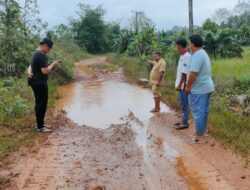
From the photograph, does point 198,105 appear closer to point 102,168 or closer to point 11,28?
point 102,168

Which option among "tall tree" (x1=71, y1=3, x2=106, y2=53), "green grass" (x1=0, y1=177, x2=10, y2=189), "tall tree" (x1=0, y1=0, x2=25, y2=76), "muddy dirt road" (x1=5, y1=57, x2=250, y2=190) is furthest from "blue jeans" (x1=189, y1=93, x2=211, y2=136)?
"tall tree" (x1=71, y1=3, x2=106, y2=53)

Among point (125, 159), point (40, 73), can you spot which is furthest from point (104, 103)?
point (125, 159)

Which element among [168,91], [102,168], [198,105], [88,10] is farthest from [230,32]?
[88,10]

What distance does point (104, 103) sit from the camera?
13.4m

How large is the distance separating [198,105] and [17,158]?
3400mm

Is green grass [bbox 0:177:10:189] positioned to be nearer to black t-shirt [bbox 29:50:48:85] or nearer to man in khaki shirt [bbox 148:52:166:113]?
black t-shirt [bbox 29:50:48:85]

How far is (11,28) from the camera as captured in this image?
1808 cm

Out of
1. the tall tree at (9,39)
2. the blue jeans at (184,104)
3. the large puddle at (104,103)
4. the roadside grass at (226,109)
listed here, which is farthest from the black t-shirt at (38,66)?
the tall tree at (9,39)

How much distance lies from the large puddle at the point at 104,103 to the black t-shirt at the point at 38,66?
195cm

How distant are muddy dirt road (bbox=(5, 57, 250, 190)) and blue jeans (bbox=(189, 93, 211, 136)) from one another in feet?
1.12

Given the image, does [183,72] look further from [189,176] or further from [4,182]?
[4,182]

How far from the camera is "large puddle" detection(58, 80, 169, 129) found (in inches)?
425

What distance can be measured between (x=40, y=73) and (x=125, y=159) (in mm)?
2799

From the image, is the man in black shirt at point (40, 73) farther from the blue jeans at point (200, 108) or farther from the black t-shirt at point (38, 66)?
the blue jeans at point (200, 108)
